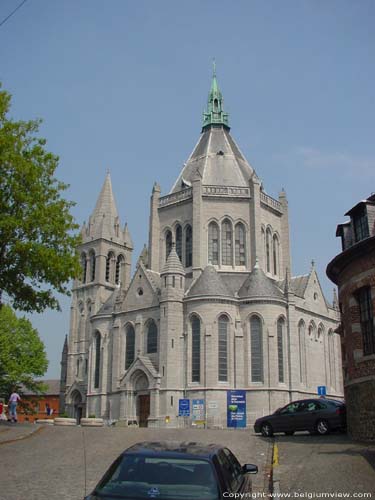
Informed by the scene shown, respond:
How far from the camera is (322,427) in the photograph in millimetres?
23297

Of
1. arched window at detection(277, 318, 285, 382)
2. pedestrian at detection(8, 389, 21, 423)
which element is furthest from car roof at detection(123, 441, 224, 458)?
arched window at detection(277, 318, 285, 382)

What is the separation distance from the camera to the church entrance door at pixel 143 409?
4425cm

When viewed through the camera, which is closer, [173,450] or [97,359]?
[173,450]

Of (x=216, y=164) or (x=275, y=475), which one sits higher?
(x=216, y=164)

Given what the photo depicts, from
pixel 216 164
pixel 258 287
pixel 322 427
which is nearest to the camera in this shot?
pixel 322 427

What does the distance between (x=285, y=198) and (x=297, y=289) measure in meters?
9.82

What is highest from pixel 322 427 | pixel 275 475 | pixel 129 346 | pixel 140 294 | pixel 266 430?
pixel 140 294

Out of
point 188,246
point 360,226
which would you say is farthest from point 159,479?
point 188,246

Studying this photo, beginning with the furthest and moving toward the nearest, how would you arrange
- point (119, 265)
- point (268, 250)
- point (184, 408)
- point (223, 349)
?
point (119, 265), point (268, 250), point (223, 349), point (184, 408)

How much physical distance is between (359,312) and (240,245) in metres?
29.3

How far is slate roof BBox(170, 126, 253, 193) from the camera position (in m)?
54.1

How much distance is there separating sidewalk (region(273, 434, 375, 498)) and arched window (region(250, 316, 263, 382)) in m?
22.9

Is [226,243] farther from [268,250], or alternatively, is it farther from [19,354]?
[19,354]

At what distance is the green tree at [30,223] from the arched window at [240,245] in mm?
27866
